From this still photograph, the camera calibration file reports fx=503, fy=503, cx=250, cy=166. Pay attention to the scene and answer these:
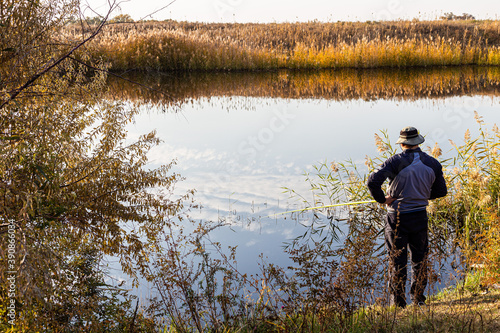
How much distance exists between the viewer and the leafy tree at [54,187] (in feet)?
10.3

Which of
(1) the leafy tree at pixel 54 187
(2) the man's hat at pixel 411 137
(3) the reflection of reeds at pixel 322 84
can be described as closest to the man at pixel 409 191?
(2) the man's hat at pixel 411 137

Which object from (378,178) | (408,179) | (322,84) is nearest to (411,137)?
(408,179)

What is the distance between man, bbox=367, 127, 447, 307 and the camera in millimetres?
5152

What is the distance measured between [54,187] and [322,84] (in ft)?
55.0

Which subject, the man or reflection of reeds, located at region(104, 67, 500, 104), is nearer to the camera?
the man

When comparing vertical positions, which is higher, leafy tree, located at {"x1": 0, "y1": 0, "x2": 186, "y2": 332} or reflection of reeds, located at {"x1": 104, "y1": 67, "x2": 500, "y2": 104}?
reflection of reeds, located at {"x1": 104, "y1": 67, "x2": 500, "y2": 104}

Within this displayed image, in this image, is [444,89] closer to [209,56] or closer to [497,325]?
[209,56]

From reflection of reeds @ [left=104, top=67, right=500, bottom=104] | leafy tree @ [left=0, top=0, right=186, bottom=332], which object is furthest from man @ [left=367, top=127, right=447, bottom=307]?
reflection of reeds @ [left=104, top=67, right=500, bottom=104]

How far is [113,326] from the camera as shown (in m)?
4.39

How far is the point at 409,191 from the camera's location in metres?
5.15

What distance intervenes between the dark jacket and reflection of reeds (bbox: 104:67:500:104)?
36.8ft

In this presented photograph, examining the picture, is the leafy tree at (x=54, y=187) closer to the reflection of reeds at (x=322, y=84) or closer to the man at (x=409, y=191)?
the man at (x=409, y=191)

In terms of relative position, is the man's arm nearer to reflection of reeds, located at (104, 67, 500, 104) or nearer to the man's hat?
the man's hat

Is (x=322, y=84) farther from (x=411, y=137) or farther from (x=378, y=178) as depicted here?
(x=378, y=178)
